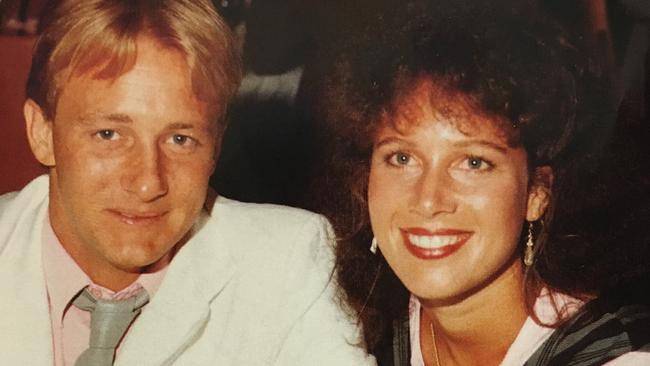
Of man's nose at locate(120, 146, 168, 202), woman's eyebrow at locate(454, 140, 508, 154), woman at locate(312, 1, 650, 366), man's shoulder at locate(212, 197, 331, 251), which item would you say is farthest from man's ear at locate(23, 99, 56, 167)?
woman's eyebrow at locate(454, 140, 508, 154)

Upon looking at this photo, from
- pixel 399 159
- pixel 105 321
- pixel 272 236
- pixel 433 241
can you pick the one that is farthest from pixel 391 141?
pixel 105 321

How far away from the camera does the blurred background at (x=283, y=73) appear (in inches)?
41.1

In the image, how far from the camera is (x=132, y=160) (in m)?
0.99

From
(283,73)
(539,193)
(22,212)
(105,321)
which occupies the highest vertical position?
(283,73)

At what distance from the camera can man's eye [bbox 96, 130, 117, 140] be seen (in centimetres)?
98

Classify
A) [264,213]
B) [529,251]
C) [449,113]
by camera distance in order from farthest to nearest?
[264,213]
[529,251]
[449,113]

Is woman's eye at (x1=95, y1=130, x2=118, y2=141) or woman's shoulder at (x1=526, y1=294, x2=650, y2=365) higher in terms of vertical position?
woman's eye at (x1=95, y1=130, x2=118, y2=141)

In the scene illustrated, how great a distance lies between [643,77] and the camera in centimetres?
106

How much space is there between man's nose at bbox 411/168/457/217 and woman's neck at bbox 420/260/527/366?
0.15m

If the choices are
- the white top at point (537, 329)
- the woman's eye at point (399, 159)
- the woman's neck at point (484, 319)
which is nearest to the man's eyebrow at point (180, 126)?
the woman's eye at point (399, 159)

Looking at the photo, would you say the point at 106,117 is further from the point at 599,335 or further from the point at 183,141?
the point at 599,335

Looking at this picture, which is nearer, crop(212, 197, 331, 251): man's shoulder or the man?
the man

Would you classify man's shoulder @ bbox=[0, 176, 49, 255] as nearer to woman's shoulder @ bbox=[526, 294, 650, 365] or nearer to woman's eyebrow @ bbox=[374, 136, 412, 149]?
woman's eyebrow @ bbox=[374, 136, 412, 149]

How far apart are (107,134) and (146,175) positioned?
0.07m
